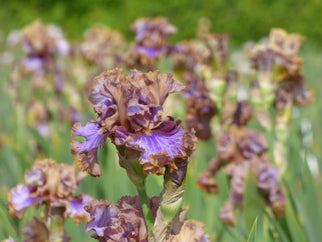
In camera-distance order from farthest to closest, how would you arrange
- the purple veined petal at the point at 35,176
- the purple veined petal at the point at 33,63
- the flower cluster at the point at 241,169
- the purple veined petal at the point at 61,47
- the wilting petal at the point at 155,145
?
the purple veined petal at the point at 61,47 < the purple veined petal at the point at 33,63 < the flower cluster at the point at 241,169 < the purple veined petal at the point at 35,176 < the wilting petal at the point at 155,145

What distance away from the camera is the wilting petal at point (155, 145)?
68 centimetres

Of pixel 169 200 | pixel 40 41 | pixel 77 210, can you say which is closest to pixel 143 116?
pixel 169 200

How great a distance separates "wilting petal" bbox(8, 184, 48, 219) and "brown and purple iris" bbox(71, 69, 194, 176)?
0.36 metres

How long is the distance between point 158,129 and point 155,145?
5 centimetres

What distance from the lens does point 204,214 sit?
5.87 ft

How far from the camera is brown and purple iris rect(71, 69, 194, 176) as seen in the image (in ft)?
2.29

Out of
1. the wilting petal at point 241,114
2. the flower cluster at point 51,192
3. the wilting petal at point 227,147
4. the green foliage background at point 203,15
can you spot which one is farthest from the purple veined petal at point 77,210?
the green foliage background at point 203,15

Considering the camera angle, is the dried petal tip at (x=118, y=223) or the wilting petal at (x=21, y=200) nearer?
the dried petal tip at (x=118, y=223)

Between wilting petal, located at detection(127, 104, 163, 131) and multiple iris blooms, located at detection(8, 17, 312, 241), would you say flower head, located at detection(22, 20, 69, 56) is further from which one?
wilting petal, located at detection(127, 104, 163, 131)

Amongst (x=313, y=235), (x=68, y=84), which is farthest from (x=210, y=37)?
(x=68, y=84)

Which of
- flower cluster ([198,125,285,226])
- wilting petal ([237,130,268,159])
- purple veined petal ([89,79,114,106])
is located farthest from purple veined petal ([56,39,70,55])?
purple veined petal ([89,79,114,106])

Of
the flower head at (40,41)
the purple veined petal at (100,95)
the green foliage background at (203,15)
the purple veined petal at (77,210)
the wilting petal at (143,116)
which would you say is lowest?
the wilting petal at (143,116)

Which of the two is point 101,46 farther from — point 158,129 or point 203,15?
point 203,15

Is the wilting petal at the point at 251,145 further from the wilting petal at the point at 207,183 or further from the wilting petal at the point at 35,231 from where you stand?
the wilting petal at the point at 35,231
